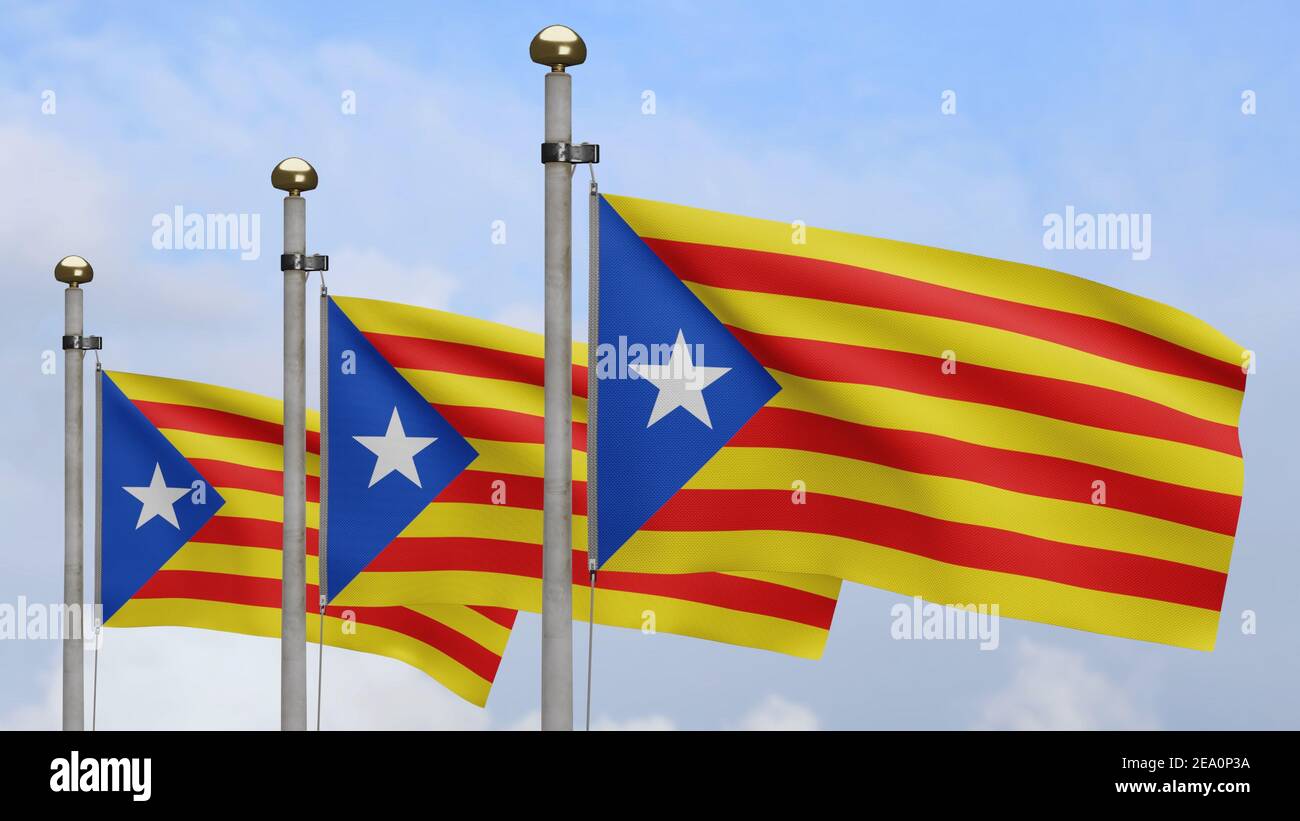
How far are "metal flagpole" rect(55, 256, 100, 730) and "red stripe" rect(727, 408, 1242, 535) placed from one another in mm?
8435

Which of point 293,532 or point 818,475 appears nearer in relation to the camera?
point 818,475

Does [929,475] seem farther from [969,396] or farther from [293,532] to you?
[293,532]

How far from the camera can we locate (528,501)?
45.4 ft

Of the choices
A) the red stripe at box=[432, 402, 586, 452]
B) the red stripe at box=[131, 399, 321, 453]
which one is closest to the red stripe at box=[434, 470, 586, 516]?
the red stripe at box=[432, 402, 586, 452]

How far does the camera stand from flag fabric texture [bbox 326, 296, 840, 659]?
13625 millimetres

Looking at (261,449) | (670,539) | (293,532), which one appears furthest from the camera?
(261,449)

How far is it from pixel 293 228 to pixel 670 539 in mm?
4777

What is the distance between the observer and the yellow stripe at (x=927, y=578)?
10.2 m

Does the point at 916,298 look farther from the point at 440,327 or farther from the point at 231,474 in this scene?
the point at 231,474

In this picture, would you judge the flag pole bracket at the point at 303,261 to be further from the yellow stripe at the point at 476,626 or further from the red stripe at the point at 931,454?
the red stripe at the point at 931,454

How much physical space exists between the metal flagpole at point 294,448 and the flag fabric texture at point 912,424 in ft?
12.6

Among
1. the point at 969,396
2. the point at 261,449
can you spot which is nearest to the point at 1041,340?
the point at 969,396

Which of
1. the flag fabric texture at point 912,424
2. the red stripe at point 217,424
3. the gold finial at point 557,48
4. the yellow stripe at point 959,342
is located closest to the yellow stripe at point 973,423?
the flag fabric texture at point 912,424

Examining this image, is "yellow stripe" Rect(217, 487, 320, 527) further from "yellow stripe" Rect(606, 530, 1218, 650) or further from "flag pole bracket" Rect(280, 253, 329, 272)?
"yellow stripe" Rect(606, 530, 1218, 650)
